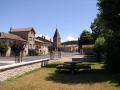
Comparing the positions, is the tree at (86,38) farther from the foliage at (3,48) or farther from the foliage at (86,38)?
the foliage at (3,48)

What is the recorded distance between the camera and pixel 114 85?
13.8 meters

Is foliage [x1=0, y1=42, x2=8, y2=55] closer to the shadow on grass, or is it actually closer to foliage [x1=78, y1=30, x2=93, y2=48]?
foliage [x1=78, y1=30, x2=93, y2=48]

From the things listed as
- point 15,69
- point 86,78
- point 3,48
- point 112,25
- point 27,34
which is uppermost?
point 27,34

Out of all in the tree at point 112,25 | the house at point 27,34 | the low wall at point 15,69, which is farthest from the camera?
the house at point 27,34

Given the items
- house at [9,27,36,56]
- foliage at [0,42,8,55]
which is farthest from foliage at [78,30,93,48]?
foliage at [0,42,8,55]

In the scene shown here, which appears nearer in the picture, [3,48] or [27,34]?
[3,48]

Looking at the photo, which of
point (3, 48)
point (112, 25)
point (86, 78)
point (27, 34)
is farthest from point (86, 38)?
point (86, 78)

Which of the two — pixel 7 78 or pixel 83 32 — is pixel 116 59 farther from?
pixel 83 32

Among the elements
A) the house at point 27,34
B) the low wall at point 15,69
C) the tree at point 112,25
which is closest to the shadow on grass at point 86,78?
the tree at point 112,25

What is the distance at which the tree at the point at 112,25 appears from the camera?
19.0 meters

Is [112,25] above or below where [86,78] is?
above

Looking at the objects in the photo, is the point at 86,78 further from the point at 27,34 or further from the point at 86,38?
the point at 86,38

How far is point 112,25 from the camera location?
64.3ft

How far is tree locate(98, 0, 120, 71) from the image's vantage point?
62.4ft
